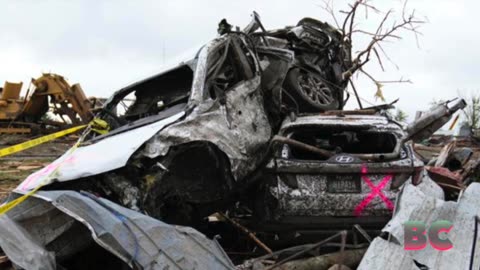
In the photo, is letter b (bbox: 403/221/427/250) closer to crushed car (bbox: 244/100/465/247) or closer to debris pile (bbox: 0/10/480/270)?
debris pile (bbox: 0/10/480/270)

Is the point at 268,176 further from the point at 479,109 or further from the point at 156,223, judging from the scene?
the point at 479,109

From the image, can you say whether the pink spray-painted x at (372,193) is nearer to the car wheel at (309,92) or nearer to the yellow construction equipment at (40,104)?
the car wheel at (309,92)

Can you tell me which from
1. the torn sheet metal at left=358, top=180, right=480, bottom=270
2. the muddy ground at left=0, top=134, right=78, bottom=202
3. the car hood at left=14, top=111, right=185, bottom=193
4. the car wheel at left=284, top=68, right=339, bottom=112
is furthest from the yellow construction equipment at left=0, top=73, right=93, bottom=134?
the torn sheet metal at left=358, top=180, right=480, bottom=270

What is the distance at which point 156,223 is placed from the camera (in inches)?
143

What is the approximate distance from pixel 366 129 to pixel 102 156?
2.58 meters

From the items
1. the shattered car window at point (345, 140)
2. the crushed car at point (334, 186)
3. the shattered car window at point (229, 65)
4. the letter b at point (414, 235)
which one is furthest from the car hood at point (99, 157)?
the letter b at point (414, 235)

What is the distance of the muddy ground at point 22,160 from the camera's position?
1010cm

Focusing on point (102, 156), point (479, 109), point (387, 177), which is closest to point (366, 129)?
point (387, 177)

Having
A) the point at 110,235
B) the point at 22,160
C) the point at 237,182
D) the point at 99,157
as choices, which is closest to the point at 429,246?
the point at 237,182

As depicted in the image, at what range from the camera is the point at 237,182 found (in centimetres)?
526

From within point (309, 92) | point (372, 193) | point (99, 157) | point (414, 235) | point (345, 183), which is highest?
point (99, 157)

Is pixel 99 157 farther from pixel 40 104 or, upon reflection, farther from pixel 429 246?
pixel 40 104

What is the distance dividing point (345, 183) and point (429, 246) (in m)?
1.39

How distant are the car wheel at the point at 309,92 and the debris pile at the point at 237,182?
0.02m
